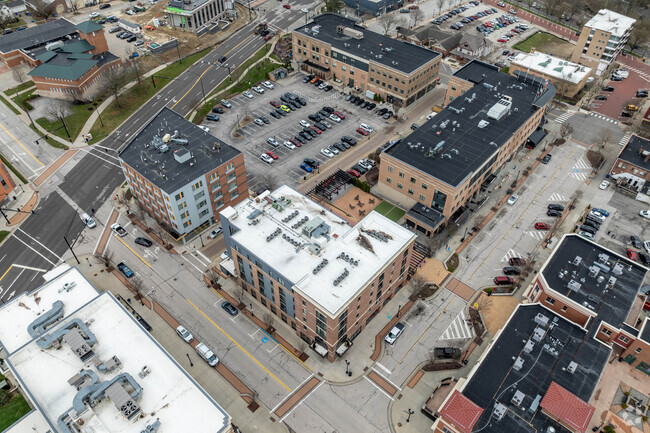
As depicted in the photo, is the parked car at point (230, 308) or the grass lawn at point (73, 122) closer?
the parked car at point (230, 308)

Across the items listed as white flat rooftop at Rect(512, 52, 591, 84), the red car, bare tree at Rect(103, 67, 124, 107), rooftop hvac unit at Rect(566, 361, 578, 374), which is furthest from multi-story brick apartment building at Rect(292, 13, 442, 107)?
rooftop hvac unit at Rect(566, 361, 578, 374)

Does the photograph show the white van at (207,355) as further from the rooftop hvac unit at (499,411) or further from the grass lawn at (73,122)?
the grass lawn at (73,122)

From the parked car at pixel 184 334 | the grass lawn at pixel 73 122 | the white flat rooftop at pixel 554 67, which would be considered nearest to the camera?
the parked car at pixel 184 334

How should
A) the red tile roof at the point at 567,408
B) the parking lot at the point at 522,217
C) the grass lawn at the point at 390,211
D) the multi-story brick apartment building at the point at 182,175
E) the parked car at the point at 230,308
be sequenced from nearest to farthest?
1. the red tile roof at the point at 567,408
2. the parked car at the point at 230,308
3. the multi-story brick apartment building at the point at 182,175
4. the parking lot at the point at 522,217
5. the grass lawn at the point at 390,211

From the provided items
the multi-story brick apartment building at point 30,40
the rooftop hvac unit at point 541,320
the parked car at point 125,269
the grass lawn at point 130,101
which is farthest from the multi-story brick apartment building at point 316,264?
the multi-story brick apartment building at point 30,40

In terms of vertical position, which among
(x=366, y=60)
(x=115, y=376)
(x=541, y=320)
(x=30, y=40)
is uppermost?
(x=366, y=60)

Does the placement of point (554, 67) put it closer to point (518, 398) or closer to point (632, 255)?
point (632, 255)

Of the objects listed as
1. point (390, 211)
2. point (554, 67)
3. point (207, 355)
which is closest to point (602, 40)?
point (554, 67)
